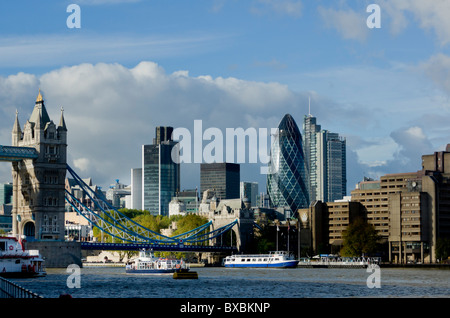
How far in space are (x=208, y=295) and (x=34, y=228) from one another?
8755 cm

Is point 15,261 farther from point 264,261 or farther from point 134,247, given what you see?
point 264,261

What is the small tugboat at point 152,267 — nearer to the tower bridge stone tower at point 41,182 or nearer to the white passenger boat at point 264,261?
the tower bridge stone tower at point 41,182

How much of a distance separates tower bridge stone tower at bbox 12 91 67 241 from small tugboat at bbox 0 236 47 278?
44821mm

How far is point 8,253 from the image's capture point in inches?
4122

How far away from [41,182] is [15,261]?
4904 cm

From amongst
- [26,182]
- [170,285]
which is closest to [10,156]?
[26,182]

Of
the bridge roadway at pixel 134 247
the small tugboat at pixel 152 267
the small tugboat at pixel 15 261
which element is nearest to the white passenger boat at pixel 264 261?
the bridge roadway at pixel 134 247

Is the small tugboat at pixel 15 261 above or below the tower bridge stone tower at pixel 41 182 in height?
below

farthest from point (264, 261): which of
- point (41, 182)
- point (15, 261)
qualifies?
point (15, 261)

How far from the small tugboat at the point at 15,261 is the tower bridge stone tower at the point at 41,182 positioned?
44.8 metres

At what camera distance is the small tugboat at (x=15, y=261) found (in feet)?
341

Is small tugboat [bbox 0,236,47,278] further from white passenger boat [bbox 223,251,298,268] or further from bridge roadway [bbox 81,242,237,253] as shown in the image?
white passenger boat [bbox 223,251,298,268]

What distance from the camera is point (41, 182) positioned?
153 m
